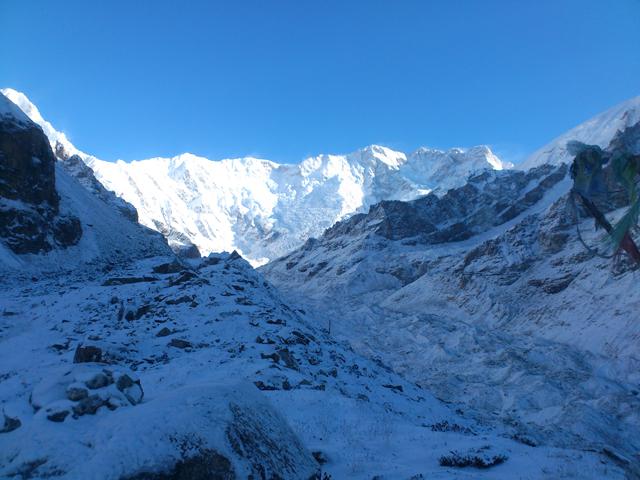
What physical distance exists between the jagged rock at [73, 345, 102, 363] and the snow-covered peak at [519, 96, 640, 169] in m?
154

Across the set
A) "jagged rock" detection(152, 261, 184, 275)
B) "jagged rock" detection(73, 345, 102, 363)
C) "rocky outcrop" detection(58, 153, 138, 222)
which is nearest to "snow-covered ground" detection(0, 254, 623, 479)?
"jagged rock" detection(152, 261, 184, 275)

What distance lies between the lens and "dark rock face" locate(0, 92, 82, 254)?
139 feet

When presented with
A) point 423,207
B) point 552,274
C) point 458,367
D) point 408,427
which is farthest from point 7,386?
point 423,207

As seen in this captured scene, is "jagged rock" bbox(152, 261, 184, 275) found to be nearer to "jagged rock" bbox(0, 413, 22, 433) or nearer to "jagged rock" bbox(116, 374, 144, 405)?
"jagged rock" bbox(116, 374, 144, 405)

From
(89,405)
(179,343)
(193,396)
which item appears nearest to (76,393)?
(89,405)

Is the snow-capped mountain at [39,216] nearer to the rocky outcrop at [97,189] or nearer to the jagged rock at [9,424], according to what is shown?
the rocky outcrop at [97,189]

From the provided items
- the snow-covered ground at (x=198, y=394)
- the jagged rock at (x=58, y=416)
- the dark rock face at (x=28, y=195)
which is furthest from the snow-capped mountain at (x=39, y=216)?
the jagged rock at (x=58, y=416)

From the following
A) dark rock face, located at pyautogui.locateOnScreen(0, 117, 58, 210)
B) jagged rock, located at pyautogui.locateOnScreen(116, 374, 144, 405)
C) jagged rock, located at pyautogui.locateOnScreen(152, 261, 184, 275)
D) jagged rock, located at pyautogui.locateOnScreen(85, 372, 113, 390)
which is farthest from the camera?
dark rock face, located at pyautogui.locateOnScreen(0, 117, 58, 210)

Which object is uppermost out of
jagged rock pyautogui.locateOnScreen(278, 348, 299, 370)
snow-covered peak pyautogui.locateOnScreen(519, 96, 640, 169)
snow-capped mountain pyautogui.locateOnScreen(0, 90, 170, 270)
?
snow-covered peak pyautogui.locateOnScreen(519, 96, 640, 169)

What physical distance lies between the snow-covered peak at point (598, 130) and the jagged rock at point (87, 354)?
154163 mm

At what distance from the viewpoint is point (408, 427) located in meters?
14.5

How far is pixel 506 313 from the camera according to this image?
222 ft

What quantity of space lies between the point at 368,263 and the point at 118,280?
7900cm

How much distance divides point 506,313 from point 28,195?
2268 inches
